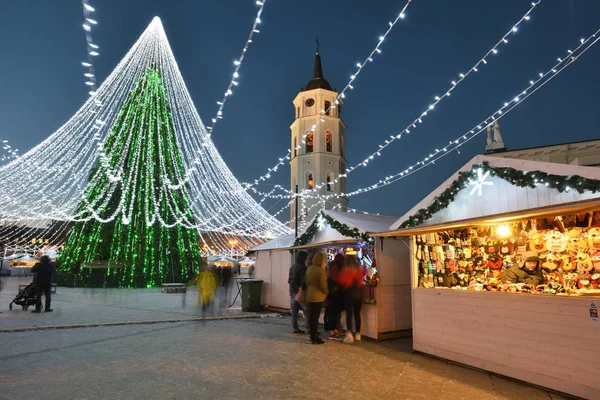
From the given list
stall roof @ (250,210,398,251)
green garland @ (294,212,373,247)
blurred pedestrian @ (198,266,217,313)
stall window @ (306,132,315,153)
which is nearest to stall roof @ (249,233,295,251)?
stall roof @ (250,210,398,251)

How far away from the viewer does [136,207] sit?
20109 mm

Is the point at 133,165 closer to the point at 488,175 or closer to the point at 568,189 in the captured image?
the point at 488,175

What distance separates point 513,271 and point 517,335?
5.06 ft

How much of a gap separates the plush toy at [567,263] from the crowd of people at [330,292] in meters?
3.52

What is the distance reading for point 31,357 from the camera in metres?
6.10

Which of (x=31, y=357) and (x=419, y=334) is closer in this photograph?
(x=31, y=357)

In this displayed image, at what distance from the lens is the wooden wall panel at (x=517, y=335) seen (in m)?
4.66

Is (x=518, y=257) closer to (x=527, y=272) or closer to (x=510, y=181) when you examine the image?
(x=527, y=272)

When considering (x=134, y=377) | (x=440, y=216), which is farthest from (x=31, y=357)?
(x=440, y=216)

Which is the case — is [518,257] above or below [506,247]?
below

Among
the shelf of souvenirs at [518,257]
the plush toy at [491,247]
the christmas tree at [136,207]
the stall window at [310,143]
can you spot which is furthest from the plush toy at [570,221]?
the stall window at [310,143]

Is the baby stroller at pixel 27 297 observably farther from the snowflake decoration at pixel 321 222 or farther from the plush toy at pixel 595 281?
the plush toy at pixel 595 281

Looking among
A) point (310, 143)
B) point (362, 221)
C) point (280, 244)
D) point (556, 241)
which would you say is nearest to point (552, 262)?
point (556, 241)

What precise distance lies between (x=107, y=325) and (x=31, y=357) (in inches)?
124
